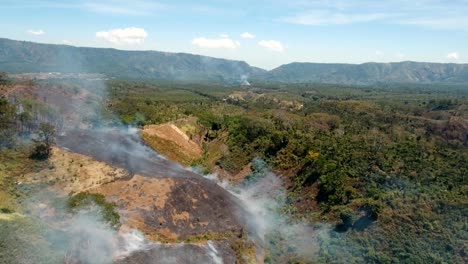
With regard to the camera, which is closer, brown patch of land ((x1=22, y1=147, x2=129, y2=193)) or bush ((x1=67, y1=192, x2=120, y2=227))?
bush ((x1=67, y1=192, x2=120, y2=227))

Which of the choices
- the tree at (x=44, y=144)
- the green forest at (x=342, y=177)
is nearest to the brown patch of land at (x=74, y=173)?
the tree at (x=44, y=144)

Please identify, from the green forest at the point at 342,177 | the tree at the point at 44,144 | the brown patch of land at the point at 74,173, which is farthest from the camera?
the tree at the point at 44,144

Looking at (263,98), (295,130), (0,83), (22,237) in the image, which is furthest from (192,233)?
(263,98)

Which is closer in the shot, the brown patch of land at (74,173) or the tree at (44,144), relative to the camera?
the brown patch of land at (74,173)

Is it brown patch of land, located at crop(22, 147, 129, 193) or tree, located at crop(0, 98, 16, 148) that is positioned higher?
tree, located at crop(0, 98, 16, 148)

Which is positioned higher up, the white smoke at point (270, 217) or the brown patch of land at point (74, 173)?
the brown patch of land at point (74, 173)

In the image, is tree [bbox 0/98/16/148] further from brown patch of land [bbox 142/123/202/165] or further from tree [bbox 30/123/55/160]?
brown patch of land [bbox 142/123/202/165]

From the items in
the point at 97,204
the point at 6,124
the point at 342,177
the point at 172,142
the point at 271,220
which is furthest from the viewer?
the point at 172,142

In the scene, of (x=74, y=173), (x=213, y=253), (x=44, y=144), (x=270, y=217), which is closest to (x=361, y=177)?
(x=270, y=217)

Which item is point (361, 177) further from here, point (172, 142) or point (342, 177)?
point (172, 142)

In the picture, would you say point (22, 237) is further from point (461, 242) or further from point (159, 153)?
point (461, 242)

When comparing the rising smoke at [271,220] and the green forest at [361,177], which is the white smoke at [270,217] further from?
the green forest at [361,177]

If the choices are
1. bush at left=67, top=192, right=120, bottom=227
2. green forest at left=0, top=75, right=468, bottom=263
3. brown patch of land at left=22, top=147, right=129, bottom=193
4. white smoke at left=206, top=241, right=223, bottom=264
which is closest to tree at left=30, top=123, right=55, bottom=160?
green forest at left=0, top=75, right=468, bottom=263
